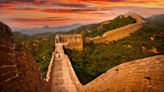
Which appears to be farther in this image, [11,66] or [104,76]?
[104,76]

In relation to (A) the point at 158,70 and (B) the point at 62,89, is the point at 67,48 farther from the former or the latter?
(A) the point at 158,70

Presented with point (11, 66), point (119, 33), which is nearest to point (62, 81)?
point (11, 66)

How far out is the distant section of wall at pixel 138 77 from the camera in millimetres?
3918

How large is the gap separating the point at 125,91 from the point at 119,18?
1324 inches

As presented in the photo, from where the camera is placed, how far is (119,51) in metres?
26.5

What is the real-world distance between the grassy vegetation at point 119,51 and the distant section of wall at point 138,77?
44.3 ft

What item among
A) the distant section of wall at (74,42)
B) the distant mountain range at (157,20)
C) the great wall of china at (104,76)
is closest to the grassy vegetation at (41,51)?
the distant section of wall at (74,42)

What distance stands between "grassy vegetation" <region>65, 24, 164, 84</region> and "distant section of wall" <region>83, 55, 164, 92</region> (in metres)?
13.5

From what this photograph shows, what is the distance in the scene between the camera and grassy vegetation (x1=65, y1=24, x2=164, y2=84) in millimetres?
21250

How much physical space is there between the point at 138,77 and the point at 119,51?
73.7 feet

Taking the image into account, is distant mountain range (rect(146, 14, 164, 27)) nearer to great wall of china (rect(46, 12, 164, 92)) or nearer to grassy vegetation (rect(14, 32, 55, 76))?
grassy vegetation (rect(14, 32, 55, 76))

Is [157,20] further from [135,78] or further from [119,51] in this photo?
[135,78]

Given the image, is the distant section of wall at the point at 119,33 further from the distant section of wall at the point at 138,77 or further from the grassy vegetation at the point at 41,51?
the distant section of wall at the point at 138,77

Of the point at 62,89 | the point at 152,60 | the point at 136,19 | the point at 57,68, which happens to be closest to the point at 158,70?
the point at 152,60
